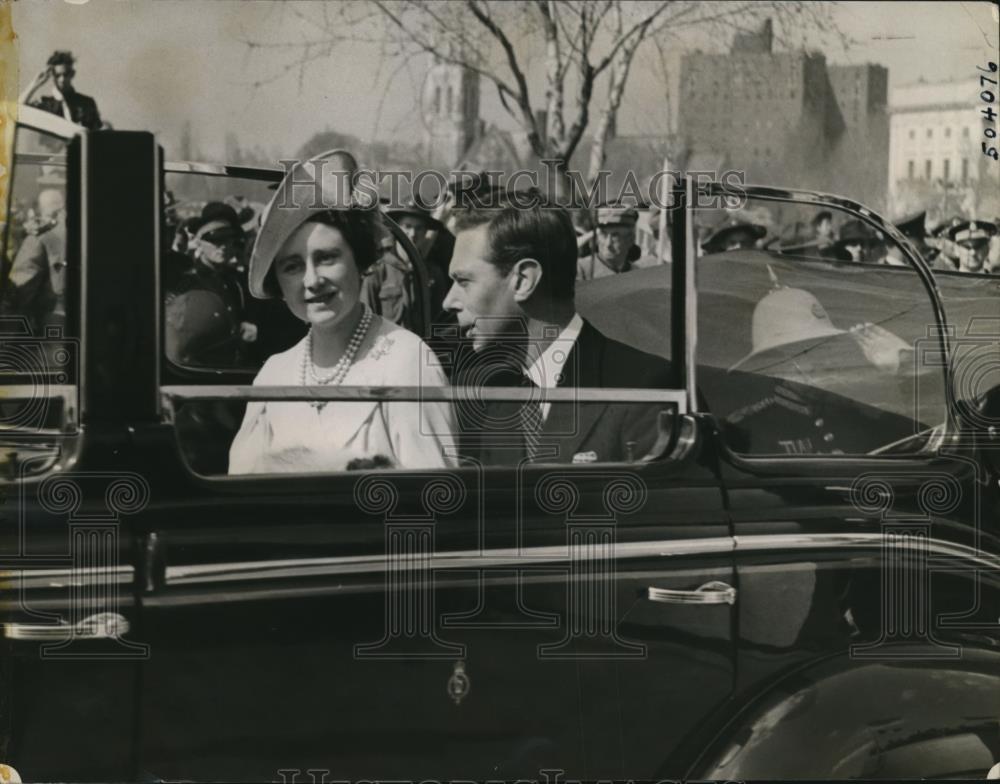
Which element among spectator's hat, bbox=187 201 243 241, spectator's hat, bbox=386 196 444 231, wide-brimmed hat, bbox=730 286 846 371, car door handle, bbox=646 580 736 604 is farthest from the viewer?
wide-brimmed hat, bbox=730 286 846 371

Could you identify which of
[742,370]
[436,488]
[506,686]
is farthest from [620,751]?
[742,370]

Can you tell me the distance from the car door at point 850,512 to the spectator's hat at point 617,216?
0.72ft

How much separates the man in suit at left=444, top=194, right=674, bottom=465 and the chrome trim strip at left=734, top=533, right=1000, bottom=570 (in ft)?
1.35

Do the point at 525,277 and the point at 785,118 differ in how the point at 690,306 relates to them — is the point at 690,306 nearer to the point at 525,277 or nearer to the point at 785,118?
the point at 525,277

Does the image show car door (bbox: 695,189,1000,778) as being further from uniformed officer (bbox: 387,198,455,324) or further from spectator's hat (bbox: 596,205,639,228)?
uniformed officer (bbox: 387,198,455,324)

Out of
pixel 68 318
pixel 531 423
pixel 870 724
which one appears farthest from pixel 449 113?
pixel 870 724

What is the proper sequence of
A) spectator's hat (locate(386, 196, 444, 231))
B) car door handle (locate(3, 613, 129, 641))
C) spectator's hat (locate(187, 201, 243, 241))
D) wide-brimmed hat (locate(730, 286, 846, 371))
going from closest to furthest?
1. car door handle (locate(3, 613, 129, 641))
2. spectator's hat (locate(187, 201, 243, 241))
3. spectator's hat (locate(386, 196, 444, 231))
4. wide-brimmed hat (locate(730, 286, 846, 371))

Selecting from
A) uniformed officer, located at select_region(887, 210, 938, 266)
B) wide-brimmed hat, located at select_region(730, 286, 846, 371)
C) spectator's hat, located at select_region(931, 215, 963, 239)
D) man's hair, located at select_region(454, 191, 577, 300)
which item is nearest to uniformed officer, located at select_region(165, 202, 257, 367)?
man's hair, located at select_region(454, 191, 577, 300)

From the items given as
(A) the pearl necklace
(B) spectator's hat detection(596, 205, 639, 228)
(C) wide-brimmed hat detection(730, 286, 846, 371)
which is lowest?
(A) the pearl necklace

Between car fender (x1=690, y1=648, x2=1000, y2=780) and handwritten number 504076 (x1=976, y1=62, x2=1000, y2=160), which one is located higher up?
handwritten number 504076 (x1=976, y1=62, x2=1000, y2=160)

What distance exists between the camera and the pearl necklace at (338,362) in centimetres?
260

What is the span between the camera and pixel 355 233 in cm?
264

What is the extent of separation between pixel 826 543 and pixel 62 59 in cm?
199

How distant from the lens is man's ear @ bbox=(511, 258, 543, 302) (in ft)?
8.96
